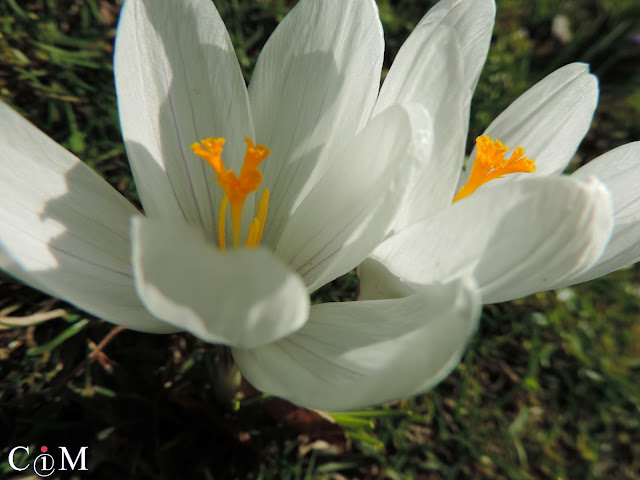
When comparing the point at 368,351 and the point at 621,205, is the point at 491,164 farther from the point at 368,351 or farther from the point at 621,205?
the point at 368,351

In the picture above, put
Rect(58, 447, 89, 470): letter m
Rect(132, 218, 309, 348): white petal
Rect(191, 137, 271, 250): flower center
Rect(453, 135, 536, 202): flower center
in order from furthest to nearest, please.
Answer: Rect(58, 447, 89, 470): letter m → Rect(453, 135, 536, 202): flower center → Rect(191, 137, 271, 250): flower center → Rect(132, 218, 309, 348): white petal

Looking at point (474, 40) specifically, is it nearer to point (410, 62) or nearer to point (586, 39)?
point (410, 62)

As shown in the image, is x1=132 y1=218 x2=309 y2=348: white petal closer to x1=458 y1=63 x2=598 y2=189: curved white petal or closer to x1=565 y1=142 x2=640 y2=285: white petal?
x1=565 y1=142 x2=640 y2=285: white petal

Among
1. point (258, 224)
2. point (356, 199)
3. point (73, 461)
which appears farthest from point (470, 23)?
point (73, 461)

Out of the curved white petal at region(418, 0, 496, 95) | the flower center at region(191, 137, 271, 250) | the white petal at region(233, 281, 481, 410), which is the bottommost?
the white petal at region(233, 281, 481, 410)

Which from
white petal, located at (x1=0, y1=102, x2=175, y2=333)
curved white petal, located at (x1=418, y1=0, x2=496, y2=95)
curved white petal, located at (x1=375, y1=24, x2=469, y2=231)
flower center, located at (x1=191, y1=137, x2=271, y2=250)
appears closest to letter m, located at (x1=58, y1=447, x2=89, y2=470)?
white petal, located at (x1=0, y1=102, x2=175, y2=333)

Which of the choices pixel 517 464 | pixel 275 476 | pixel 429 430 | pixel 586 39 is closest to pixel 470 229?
pixel 275 476

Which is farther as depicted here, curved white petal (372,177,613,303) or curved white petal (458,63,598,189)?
curved white petal (458,63,598,189)
